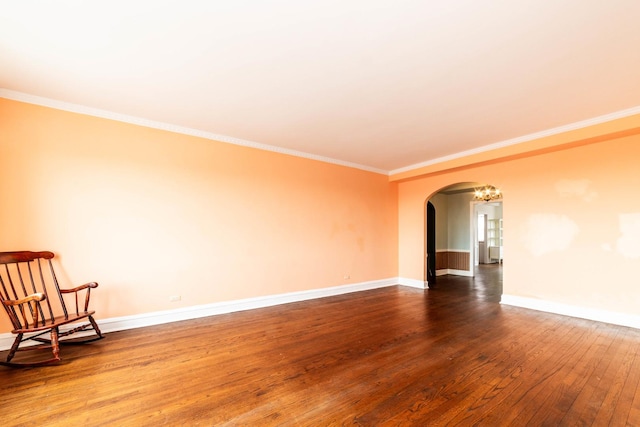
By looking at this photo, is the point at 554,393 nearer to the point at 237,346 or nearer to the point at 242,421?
the point at 242,421

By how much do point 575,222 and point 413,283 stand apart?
329 cm

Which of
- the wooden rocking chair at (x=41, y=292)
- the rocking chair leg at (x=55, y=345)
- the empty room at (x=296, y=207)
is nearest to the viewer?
the empty room at (x=296, y=207)

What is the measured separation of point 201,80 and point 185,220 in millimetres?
2094

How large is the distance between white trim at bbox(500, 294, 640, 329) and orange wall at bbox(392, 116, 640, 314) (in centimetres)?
7

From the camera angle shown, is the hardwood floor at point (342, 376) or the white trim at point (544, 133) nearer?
the hardwood floor at point (342, 376)

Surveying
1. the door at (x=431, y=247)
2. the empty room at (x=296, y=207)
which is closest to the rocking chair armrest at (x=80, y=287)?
the empty room at (x=296, y=207)

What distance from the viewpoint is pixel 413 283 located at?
643 centimetres

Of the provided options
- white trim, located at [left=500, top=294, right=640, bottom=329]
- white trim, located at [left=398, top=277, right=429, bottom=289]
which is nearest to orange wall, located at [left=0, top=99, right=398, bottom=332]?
white trim, located at [left=398, top=277, right=429, bottom=289]

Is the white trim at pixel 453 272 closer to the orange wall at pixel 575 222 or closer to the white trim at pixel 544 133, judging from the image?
the orange wall at pixel 575 222

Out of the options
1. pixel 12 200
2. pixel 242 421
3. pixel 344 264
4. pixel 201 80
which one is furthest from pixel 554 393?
pixel 12 200

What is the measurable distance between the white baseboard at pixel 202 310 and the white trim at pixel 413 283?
4.61ft

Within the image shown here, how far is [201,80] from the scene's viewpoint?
2.78 meters

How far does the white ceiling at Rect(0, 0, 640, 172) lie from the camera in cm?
191

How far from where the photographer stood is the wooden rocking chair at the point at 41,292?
2701mm
